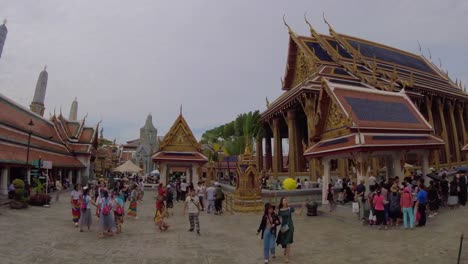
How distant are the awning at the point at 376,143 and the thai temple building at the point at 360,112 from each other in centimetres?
4

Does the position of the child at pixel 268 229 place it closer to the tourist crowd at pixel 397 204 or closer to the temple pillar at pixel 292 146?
the tourist crowd at pixel 397 204

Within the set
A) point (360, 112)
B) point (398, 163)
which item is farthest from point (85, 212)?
Result: point (398, 163)

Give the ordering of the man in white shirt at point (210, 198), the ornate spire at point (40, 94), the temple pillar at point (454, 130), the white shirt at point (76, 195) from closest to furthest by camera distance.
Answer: the white shirt at point (76, 195), the man in white shirt at point (210, 198), the temple pillar at point (454, 130), the ornate spire at point (40, 94)

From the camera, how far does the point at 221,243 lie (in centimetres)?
859

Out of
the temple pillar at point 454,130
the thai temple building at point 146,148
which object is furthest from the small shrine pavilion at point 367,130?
the thai temple building at point 146,148

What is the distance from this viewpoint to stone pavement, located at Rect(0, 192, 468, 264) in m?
6.84

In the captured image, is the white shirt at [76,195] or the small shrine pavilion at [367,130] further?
the small shrine pavilion at [367,130]

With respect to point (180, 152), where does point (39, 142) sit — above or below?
above

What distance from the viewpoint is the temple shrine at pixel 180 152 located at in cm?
2322

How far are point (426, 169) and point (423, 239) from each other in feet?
23.0

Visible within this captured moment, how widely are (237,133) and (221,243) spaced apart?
3419 cm

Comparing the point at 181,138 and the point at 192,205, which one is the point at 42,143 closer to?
the point at 181,138

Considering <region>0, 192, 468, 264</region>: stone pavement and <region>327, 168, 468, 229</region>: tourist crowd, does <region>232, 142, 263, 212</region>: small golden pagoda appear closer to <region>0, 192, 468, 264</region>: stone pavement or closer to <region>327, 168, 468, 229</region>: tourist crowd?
<region>0, 192, 468, 264</region>: stone pavement

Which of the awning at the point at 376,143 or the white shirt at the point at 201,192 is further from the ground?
the awning at the point at 376,143
